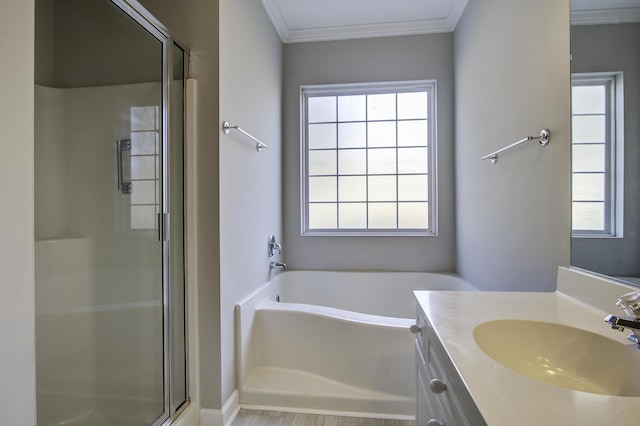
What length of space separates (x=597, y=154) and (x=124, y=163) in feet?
6.65

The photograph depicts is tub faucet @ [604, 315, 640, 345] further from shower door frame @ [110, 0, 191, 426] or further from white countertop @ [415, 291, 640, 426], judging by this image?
shower door frame @ [110, 0, 191, 426]

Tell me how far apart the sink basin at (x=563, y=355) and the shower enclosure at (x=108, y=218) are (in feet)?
4.50

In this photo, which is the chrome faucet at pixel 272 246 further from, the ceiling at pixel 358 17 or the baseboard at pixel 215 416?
the ceiling at pixel 358 17

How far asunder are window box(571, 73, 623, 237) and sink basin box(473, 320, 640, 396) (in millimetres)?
405

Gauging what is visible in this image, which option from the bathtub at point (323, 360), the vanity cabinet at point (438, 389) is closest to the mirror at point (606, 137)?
the vanity cabinet at point (438, 389)

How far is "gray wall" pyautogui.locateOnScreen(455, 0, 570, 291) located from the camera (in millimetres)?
1217

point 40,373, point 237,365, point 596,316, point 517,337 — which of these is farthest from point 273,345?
point 596,316

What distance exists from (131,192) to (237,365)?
3.54 feet

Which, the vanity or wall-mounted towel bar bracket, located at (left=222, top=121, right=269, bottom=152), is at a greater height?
wall-mounted towel bar bracket, located at (left=222, top=121, right=269, bottom=152)

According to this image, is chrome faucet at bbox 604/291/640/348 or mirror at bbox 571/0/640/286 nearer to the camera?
chrome faucet at bbox 604/291/640/348

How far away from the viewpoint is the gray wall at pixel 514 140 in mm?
1217

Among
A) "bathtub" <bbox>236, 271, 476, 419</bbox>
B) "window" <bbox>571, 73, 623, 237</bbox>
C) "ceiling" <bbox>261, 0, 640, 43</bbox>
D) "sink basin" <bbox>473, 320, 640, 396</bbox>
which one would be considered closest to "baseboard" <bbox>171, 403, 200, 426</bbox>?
"bathtub" <bbox>236, 271, 476, 419</bbox>

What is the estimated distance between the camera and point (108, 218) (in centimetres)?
160
